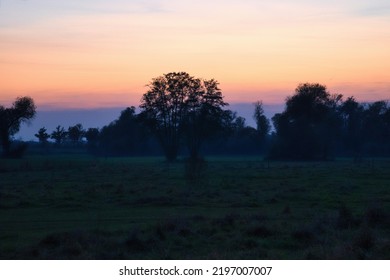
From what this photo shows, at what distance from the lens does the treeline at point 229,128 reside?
89812 millimetres

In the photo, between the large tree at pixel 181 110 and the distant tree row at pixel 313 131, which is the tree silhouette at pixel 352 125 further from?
the large tree at pixel 181 110

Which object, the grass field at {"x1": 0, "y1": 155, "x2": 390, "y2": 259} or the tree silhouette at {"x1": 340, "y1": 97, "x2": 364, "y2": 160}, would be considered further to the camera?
the tree silhouette at {"x1": 340, "y1": 97, "x2": 364, "y2": 160}

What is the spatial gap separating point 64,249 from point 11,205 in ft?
39.8

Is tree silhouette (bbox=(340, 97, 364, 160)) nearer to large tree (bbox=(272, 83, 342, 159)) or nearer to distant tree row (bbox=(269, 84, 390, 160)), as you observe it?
distant tree row (bbox=(269, 84, 390, 160))

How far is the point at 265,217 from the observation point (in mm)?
20734

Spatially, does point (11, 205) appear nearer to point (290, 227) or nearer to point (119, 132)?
point (290, 227)

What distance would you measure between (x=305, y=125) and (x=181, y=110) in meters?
22.8

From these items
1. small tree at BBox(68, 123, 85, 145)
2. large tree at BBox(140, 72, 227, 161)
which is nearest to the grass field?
large tree at BBox(140, 72, 227, 161)

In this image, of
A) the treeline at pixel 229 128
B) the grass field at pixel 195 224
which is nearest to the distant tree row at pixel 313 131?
the treeline at pixel 229 128

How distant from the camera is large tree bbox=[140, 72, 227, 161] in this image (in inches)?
3514

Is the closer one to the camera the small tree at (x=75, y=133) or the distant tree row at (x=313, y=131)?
the distant tree row at (x=313, y=131)

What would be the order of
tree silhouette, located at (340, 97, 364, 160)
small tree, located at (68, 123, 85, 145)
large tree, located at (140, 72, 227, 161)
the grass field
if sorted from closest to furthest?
the grass field
large tree, located at (140, 72, 227, 161)
tree silhouette, located at (340, 97, 364, 160)
small tree, located at (68, 123, 85, 145)

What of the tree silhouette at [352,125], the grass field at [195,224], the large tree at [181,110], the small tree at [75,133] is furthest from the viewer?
the small tree at [75,133]
